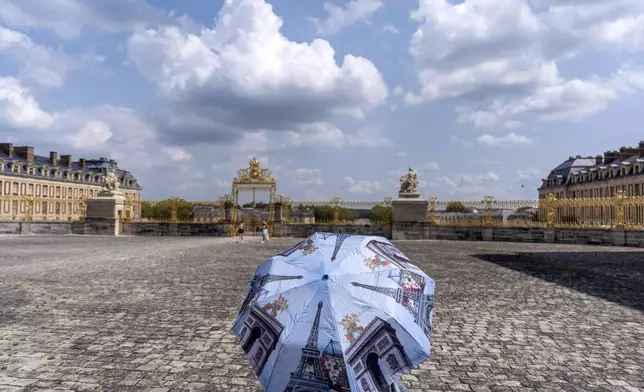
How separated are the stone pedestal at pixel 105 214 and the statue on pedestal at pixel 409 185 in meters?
18.1

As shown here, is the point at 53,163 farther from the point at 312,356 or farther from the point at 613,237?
the point at 312,356

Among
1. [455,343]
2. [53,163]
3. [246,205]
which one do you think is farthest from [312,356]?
[53,163]

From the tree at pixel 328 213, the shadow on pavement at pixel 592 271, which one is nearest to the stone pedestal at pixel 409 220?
the tree at pixel 328 213

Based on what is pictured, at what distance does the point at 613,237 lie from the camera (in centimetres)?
2336

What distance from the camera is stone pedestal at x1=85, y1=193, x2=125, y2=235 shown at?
2900cm

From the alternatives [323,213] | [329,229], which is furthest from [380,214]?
[323,213]

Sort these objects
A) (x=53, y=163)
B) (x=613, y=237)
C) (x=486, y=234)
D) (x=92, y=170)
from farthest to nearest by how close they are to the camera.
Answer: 1. (x=92, y=170)
2. (x=53, y=163)
3. (x=486, y=234)
4. (x=613, y=237)

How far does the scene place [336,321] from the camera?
109 inches

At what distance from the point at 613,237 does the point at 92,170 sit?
3462 inches

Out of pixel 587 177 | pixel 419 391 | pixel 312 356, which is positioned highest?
pixel 587 177

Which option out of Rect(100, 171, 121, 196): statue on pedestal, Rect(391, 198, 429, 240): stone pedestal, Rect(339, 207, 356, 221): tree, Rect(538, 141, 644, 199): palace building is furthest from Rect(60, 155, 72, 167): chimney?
Rect(538, 141, 644, 199): palace building

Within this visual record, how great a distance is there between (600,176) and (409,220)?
48.1m

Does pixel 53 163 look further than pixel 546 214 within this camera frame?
Yes

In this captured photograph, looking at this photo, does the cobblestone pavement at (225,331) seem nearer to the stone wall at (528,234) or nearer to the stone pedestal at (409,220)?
the stone wall at (528,234)
